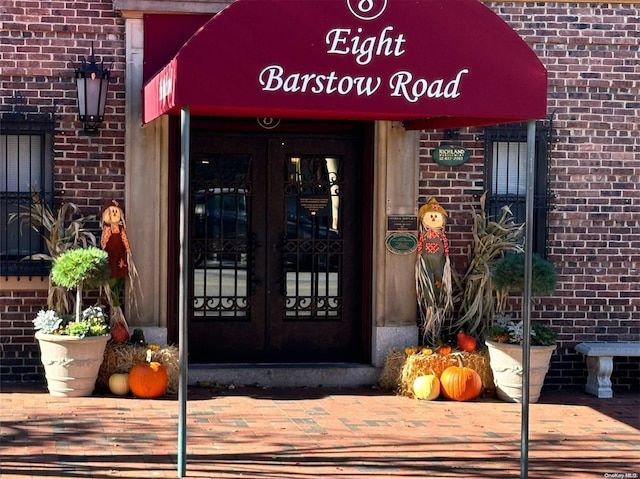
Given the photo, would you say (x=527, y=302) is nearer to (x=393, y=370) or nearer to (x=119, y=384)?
Answer: (x=393, y=370)

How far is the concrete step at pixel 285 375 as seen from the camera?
10.8 m

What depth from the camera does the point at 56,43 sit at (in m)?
10.5

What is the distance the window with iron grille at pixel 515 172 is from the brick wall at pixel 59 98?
363 centimetres

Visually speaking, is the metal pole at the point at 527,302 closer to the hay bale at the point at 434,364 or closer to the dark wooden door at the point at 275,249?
the hay bale at the point at 434,364

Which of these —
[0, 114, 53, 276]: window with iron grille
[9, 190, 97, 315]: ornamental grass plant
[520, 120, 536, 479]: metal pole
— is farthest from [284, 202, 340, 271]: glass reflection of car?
[520, 120, 536, 479]: metal pole

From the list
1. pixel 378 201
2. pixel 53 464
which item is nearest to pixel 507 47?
pixel 378 201

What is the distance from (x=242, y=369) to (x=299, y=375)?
1.84 ft

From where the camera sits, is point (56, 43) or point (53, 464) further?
point (56, 43)

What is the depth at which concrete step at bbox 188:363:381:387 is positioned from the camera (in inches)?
425

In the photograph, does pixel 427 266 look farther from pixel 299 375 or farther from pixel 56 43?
pixel 56 43

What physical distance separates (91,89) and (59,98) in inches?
15.4

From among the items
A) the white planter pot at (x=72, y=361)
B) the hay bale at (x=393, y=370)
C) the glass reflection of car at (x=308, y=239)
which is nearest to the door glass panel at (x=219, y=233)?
the glass reflection of car at (x=308, y=239)

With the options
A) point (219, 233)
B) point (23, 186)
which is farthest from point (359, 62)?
point (23, 186)

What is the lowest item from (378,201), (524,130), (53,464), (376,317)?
(53,464)
